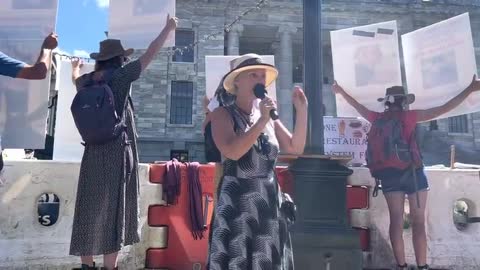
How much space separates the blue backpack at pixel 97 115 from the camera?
2.76 metres

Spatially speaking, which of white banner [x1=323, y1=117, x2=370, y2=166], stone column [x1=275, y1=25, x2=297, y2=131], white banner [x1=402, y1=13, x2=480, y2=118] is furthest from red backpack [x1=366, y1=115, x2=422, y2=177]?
stone column [x1=275, y1=25, x2=297, y2=131]

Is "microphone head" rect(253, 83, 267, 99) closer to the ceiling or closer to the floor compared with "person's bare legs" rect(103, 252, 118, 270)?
closer to the ceiling

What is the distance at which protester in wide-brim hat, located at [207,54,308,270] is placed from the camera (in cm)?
246

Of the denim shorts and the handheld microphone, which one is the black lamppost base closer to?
the denim shorts

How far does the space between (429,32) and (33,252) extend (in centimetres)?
487

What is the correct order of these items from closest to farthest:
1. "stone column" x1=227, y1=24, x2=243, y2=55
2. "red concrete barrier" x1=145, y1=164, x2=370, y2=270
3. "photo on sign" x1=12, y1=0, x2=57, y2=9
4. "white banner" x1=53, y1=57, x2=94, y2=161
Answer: "photo on sign" x1=12, y1=0, x2=57, y2=9 → "red concrete barrier" x1=145, y1=164, x2=370, y2=270 → "white banner" x1=53, y1=57, x2=94, y2=161 → "stone column" x1=227, y1=24, x2=243, y2=55

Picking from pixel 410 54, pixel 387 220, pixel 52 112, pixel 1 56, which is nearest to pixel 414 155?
pixel 387 220

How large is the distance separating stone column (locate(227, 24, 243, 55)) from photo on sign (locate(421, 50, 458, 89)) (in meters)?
27.1

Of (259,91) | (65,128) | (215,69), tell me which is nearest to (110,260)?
(259,91)

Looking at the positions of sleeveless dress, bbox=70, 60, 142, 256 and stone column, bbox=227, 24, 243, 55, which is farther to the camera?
stone column, bbox=227, 24, 243, 55

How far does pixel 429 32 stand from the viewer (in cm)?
504

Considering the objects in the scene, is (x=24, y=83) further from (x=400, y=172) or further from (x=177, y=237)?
(x=400, y=172)

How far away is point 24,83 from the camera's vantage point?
4.11 meters

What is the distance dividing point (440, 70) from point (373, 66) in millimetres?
751
